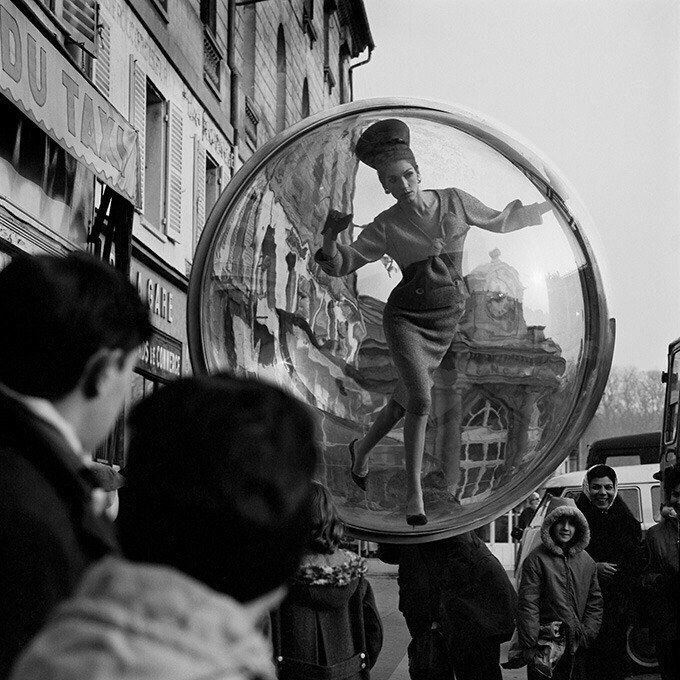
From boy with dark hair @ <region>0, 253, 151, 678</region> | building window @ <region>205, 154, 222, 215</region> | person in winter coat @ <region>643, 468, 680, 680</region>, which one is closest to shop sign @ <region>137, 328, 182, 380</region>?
building window @ <region>205, 154, 222, 215</region>

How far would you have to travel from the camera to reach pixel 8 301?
73.1 inches

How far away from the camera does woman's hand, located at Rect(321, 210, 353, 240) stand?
4.05m

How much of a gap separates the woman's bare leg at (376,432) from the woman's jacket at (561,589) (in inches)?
118

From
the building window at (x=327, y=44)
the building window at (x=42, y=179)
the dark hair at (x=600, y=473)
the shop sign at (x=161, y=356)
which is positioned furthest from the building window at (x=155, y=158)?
the building window at (x=327, y=44)

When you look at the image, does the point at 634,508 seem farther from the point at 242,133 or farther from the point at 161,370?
the point at 242,133

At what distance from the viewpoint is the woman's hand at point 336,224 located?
4047 mm

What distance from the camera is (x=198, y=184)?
48.2 feet

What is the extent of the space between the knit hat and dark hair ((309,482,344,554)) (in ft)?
3.34

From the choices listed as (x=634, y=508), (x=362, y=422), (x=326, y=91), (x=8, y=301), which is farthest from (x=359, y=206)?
(x=326, y=91)

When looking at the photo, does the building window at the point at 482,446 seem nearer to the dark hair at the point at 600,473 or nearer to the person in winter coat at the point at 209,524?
the person in winter coat at the point at 209,524

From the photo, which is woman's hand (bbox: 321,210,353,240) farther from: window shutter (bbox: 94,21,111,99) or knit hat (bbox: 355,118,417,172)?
window shutter (bbox: 94,21,111,99)

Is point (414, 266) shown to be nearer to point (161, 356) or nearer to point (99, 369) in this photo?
point (99, 369)

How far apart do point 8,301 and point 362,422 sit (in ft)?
7.20

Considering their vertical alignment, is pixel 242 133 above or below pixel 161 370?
above
